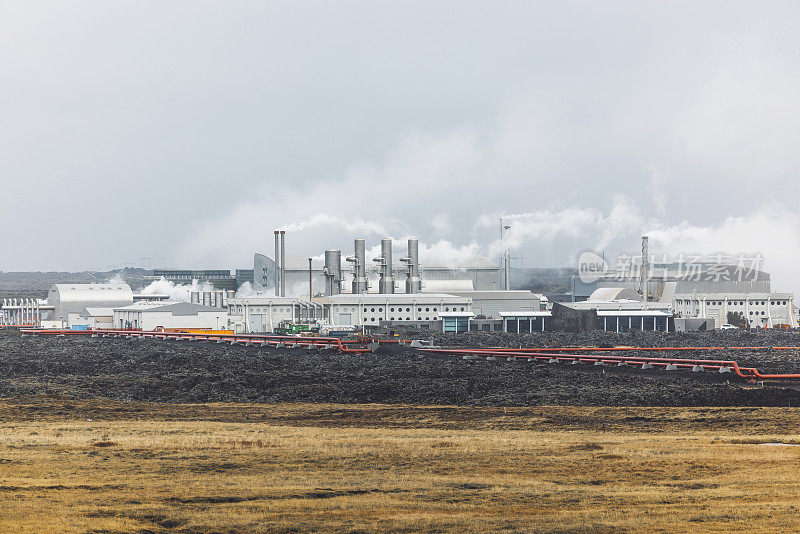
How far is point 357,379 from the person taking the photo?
5022 centimetres

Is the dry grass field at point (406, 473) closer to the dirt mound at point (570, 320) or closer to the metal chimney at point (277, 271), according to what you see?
the dirt mound at point (570, 320)

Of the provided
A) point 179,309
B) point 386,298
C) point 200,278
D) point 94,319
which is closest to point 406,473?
point 179,309

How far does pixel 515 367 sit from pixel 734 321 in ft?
253

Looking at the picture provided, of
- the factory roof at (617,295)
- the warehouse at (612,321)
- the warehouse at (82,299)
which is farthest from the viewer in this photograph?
the factory roof at (617,295)

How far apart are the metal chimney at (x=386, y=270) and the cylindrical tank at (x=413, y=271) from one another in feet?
10.5

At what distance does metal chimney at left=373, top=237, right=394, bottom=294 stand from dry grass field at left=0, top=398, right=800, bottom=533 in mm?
92426

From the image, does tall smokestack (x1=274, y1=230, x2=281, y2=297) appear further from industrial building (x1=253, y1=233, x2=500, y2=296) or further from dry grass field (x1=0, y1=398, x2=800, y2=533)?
dry grass field (x1=0, y1=398, x2=800, y2=533)

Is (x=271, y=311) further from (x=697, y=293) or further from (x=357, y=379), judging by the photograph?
(x=357, y=379)

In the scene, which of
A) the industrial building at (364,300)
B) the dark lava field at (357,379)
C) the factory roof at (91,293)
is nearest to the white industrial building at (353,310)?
the industrial building at (364,300)

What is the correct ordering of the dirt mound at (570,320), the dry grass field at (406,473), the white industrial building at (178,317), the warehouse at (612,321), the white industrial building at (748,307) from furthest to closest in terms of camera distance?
the white industrial building at (748,307)
the warehouse at (612,321)
the dirt mound at (570,320)
the white industrial building at (178,317)
the dry grass field at (406,473)

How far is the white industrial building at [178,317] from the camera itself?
108 metres

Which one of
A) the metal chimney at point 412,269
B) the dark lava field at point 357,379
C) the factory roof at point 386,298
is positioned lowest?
the dark lava field at point 357,379

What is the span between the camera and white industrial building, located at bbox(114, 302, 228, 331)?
108m

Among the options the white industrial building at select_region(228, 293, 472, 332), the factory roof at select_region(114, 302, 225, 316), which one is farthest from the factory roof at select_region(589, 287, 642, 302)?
the factory roof at select_region(114, 302, 225, 316)
